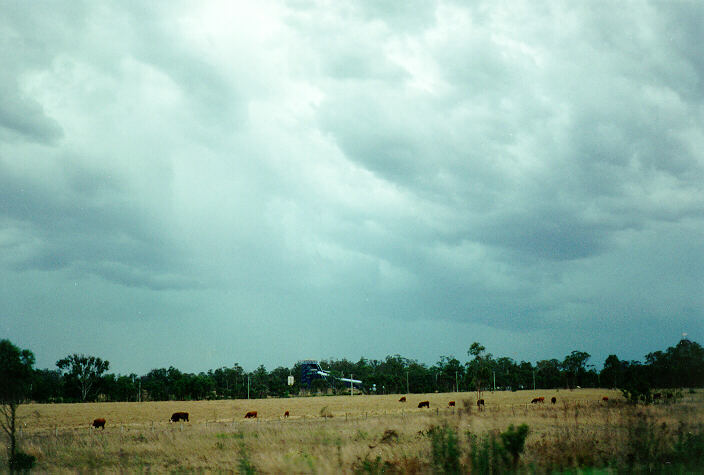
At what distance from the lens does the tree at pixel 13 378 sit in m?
18.0

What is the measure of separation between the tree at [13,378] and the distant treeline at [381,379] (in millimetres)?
62033

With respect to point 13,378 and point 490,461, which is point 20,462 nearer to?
point 13,378

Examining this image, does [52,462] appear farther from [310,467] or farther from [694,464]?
[694,464]

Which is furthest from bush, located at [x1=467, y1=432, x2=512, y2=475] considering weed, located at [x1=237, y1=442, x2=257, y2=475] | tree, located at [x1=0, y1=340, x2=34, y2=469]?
tree, located at [x1=0, y1=340, x2=34, y2=469]

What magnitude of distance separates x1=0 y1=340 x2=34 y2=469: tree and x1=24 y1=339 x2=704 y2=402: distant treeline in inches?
2442

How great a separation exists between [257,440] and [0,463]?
9.60 metres

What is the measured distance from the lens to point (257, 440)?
24531mm

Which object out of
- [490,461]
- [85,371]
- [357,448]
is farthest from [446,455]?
[85,371]

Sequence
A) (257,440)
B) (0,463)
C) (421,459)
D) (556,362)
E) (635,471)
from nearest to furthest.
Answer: (635,471), (421,459), (0,463), (257,440), (556,362)

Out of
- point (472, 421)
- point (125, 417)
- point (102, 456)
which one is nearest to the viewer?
point (472, 421)

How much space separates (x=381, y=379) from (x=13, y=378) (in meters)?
140

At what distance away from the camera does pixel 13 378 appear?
18453mm

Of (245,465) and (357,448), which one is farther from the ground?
(245,465)

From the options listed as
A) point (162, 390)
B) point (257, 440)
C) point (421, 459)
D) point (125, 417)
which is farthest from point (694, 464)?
point (162, 390)
